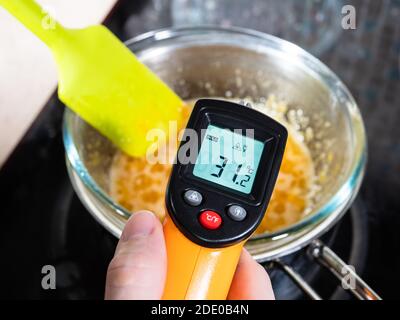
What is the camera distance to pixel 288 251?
2.45 ft

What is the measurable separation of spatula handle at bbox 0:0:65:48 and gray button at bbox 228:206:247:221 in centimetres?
31

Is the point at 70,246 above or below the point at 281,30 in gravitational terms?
below

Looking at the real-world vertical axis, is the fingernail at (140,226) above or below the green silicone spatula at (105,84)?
below

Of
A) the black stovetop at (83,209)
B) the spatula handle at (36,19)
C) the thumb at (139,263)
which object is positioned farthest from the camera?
the black stovetop at (83,209)

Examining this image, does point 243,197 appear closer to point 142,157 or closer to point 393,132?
point 142,157

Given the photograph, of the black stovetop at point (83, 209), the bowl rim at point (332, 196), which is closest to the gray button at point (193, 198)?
the bowl rim at point (332, 196)

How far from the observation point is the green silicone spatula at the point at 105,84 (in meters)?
0.76

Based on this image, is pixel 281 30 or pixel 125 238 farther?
pixel 281 30

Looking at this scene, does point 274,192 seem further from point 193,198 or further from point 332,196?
point 193,198

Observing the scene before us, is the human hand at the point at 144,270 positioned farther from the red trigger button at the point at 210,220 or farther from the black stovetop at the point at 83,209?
the black stovetop at the point at 83,209

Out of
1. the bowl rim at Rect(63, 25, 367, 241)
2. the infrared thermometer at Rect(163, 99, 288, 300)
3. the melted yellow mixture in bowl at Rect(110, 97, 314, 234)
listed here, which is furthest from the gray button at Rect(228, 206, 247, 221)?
the melted yellow mixture in bowl at Rect(110, 97, 314, 234)

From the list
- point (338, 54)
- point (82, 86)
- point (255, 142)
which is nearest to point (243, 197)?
point (255, 142)

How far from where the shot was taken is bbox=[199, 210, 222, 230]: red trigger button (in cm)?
58

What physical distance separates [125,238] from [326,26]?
63cm
